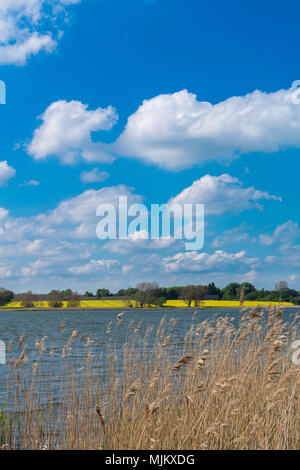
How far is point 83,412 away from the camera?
6.45m

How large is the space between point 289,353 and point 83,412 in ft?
13.2

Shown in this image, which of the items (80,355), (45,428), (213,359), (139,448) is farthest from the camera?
(80,355)

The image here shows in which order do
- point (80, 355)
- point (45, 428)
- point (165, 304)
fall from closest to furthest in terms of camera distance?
point (45, 428) → point (80, 355) → point (165, 304)

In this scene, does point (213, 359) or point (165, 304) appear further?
point (165, 304)

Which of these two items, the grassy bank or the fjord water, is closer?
the fjord water

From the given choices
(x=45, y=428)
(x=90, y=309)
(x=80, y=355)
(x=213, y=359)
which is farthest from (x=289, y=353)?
(x=90, y=309)

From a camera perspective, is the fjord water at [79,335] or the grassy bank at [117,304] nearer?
the fjord water at [79,335]

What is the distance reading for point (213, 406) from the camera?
6.15 m

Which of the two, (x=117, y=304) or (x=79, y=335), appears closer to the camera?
(x=79, y=335)

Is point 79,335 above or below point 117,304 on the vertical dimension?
above
